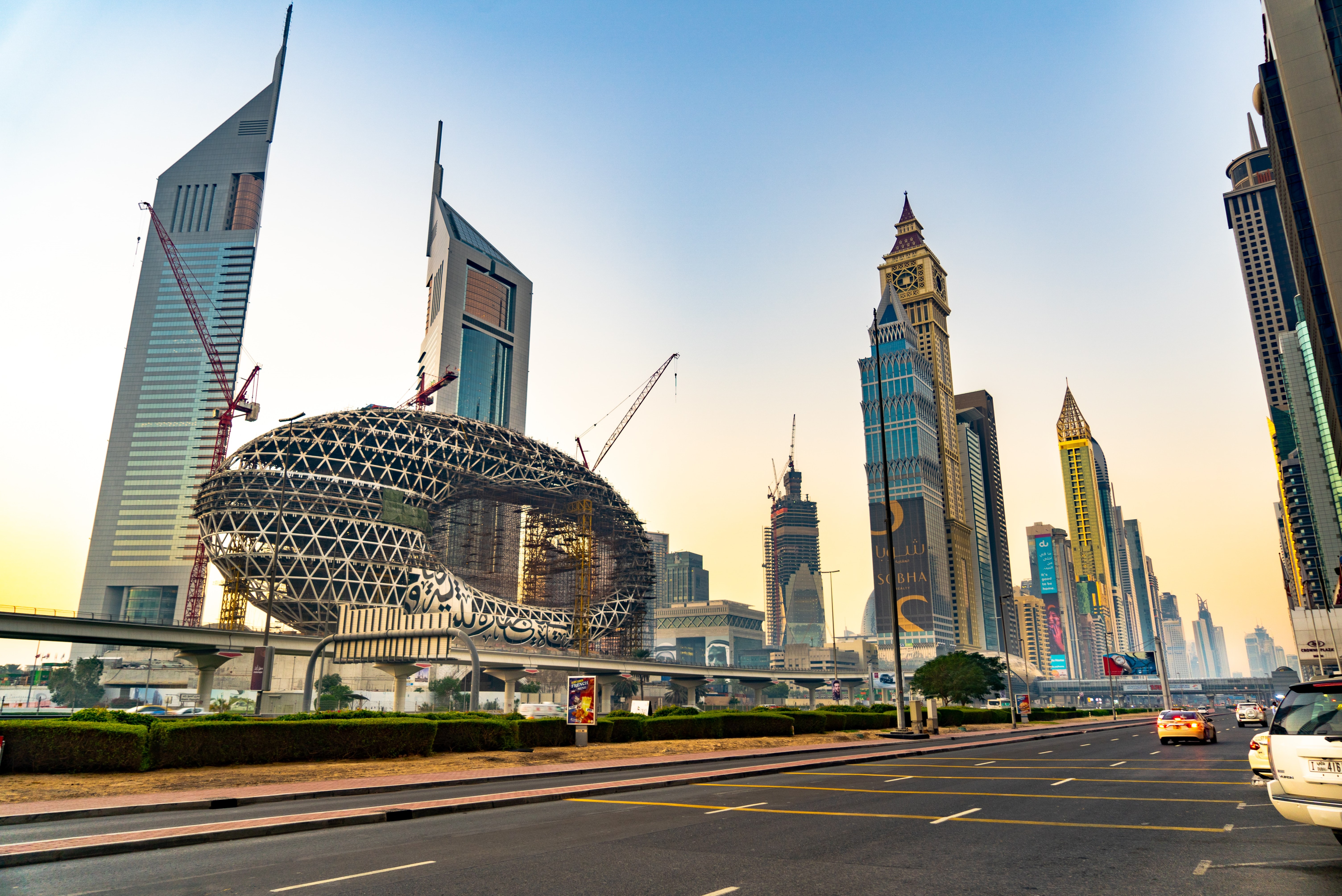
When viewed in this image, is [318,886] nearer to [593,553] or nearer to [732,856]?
[732,856]

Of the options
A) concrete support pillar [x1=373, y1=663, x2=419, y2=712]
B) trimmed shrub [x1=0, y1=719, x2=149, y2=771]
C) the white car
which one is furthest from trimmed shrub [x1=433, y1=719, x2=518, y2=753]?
concrete support pillar [x1=373, y1=663, x2=419, y2=712]

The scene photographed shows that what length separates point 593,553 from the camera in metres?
138

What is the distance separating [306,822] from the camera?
14.1 m

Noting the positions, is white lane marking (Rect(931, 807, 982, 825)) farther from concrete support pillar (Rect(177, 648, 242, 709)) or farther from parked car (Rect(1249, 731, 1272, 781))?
concrete support pillar (Rect(177, 648, 242, 709))

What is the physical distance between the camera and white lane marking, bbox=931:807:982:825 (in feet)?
44.5

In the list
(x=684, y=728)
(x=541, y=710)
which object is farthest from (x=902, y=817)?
(x=541, y=710)

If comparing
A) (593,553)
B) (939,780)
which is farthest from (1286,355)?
(939,780)

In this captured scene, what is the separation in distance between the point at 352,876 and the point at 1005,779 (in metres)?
17.9

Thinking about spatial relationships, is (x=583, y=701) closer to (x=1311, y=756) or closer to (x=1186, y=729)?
(x=1311, y=756)

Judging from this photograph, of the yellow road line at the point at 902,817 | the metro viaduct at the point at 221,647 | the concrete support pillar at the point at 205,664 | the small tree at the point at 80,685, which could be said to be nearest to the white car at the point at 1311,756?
the yellow road line at the point at 902,817

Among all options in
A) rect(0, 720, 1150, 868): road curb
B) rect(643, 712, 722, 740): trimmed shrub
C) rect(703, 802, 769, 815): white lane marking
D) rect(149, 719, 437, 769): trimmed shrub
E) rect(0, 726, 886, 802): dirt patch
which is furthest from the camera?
rect(643, 712, 722, 740): trimmed shrub

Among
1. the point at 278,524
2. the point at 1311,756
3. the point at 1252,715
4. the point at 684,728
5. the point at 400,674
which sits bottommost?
the point at 1252,715

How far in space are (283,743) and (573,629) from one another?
111m

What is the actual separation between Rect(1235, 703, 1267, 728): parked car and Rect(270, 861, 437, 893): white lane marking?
6317 centimetres
